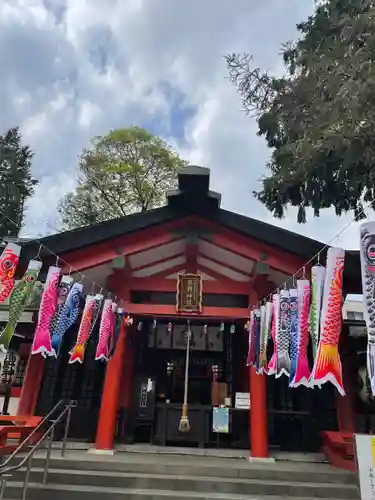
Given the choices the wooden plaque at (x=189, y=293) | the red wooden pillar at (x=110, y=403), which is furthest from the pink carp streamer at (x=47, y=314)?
the wooden plaque at (x=189, y=293)

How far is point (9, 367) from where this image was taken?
9406 millimetres

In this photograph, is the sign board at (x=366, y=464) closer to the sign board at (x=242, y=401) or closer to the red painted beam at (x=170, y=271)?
the sign board at (x=242, y=401)

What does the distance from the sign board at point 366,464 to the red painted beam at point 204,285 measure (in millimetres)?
3565

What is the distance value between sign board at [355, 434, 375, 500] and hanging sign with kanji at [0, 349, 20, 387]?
25.9ft

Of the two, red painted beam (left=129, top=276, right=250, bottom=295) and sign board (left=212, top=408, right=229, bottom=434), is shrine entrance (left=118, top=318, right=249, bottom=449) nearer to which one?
sign board (left=212, top=408, right=229, bottom=434)

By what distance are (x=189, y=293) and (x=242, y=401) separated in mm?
2606

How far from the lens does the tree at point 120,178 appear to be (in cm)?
2098

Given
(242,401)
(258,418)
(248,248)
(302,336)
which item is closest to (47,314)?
(248,248)

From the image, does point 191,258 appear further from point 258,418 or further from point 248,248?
point 258,418

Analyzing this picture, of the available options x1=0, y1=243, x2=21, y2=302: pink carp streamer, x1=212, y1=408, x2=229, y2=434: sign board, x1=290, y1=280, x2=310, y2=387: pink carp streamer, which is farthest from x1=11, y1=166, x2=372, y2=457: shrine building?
x1=290, y1=280, x2=310, y2=387: pink carp streamer

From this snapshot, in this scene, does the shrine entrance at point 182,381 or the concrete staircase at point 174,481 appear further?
the shrine entrance at point 182,381

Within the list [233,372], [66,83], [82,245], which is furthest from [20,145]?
[233,372]

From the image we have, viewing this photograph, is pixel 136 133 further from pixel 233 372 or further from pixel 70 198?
pixel 233 372

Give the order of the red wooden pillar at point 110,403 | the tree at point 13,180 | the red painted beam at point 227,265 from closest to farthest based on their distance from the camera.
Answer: the red wooden pillar at point 110,403
the red painted beam at point 227,265
the tree at point 13,180
